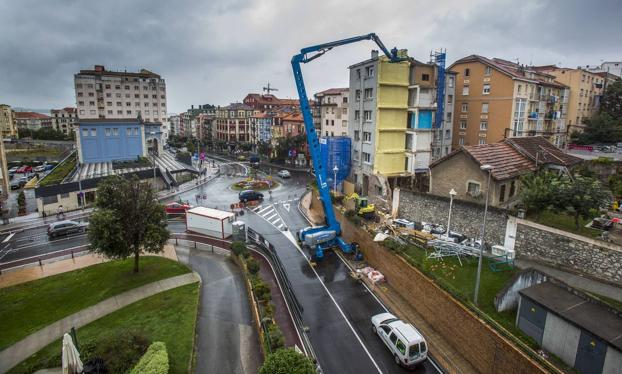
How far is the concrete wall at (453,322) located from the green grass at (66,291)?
1506 centimetres

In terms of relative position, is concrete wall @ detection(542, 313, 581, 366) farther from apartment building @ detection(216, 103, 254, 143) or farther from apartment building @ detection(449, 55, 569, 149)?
apartment building @ detection(216, 103, 254, 143)

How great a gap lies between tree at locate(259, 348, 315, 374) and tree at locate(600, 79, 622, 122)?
6958cm

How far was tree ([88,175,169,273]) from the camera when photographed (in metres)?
22.3

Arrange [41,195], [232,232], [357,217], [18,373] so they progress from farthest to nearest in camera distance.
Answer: [41,195]
[232,232]
[357,217]
[18,373]

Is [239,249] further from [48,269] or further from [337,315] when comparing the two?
[48,269]

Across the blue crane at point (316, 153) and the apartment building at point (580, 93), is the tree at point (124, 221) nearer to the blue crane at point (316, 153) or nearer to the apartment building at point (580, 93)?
the blue crane at point (316, 153)

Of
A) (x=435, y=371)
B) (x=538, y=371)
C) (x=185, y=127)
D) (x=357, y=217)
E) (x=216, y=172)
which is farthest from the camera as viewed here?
(x=185, y=127)

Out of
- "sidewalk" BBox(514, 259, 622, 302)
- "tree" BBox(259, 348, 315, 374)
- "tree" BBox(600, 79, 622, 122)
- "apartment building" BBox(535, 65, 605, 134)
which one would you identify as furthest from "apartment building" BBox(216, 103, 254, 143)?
"tree" BBox(259, 348, 315, 374)

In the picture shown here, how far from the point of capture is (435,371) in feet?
53.5

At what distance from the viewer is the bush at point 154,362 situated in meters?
13.7

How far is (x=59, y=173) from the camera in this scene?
183 feet

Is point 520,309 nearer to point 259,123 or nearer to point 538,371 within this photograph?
point 538,371

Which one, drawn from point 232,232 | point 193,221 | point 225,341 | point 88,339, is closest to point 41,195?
point 193,221

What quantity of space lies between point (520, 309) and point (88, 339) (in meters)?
20.8
